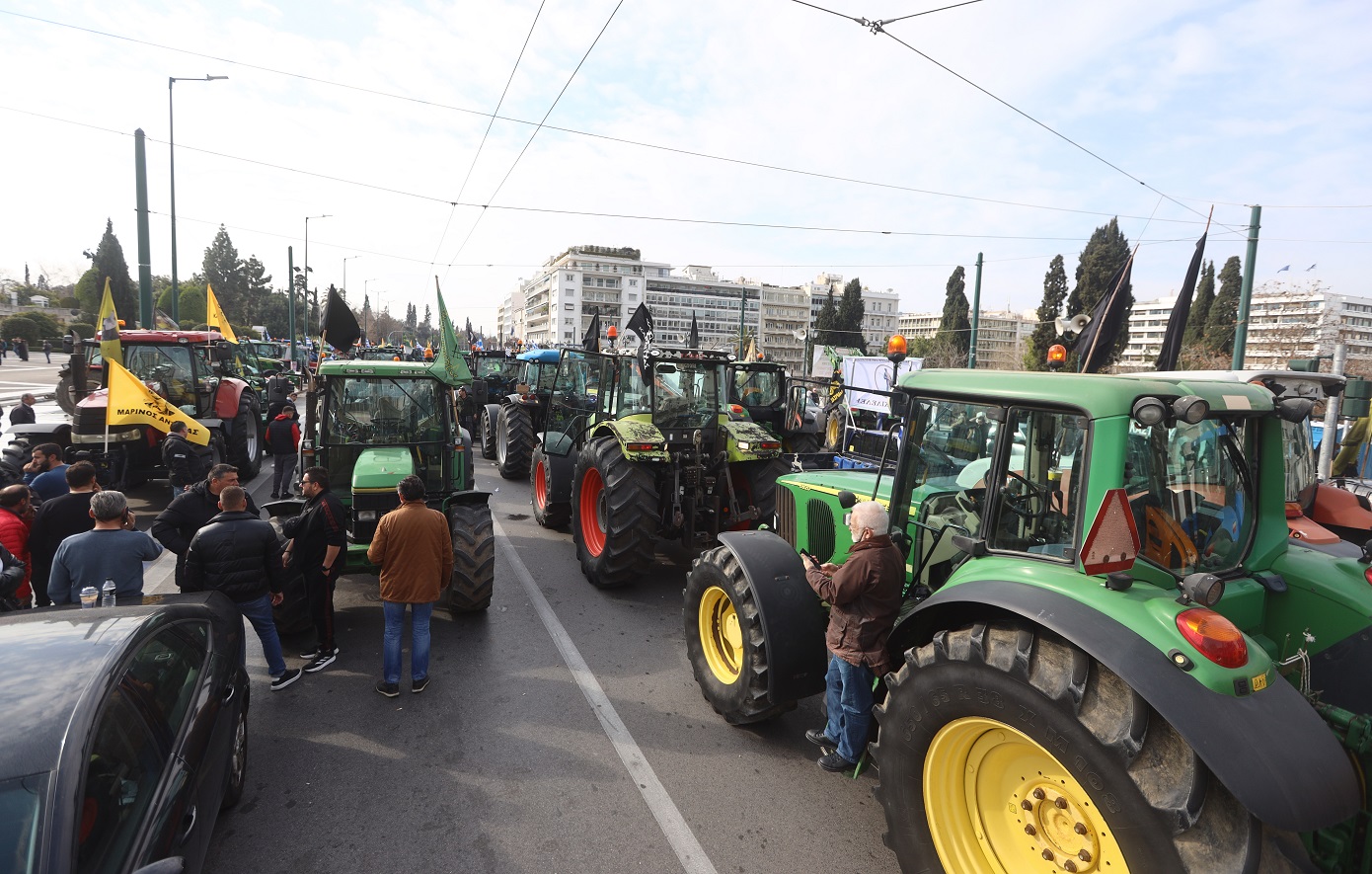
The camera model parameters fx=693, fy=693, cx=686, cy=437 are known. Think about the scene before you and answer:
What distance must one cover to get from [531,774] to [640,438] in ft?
11.3

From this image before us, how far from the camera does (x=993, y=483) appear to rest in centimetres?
306

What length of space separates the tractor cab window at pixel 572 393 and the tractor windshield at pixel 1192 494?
716 centimetres

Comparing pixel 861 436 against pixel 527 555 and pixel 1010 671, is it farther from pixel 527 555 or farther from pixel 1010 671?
pixel 1010 671

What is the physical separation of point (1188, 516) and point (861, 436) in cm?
1026

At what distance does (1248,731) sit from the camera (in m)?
2.04

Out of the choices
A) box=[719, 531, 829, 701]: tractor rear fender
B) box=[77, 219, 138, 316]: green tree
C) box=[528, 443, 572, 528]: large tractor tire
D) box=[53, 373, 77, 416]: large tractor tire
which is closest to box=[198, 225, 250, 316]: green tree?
box=[77, 219, 138, 316]: green tree

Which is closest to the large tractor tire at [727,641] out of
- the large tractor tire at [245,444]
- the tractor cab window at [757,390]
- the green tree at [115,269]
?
the tractor cab window at [757,390]

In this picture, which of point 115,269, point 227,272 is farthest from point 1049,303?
point 227,272

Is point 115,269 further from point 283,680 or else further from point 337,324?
point 283,680

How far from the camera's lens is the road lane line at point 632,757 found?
3.27 meters

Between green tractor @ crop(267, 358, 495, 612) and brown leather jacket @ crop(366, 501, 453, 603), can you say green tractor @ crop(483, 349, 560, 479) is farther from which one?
brown leather jacket @ crop(366, 501, 453, 603)

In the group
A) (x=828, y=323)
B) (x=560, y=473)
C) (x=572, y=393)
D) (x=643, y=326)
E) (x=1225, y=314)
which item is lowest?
(x=560, y=473)

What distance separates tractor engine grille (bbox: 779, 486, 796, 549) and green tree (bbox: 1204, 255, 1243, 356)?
31771mm

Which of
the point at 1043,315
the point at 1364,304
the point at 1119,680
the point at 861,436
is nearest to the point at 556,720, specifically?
the point at 1119,680
